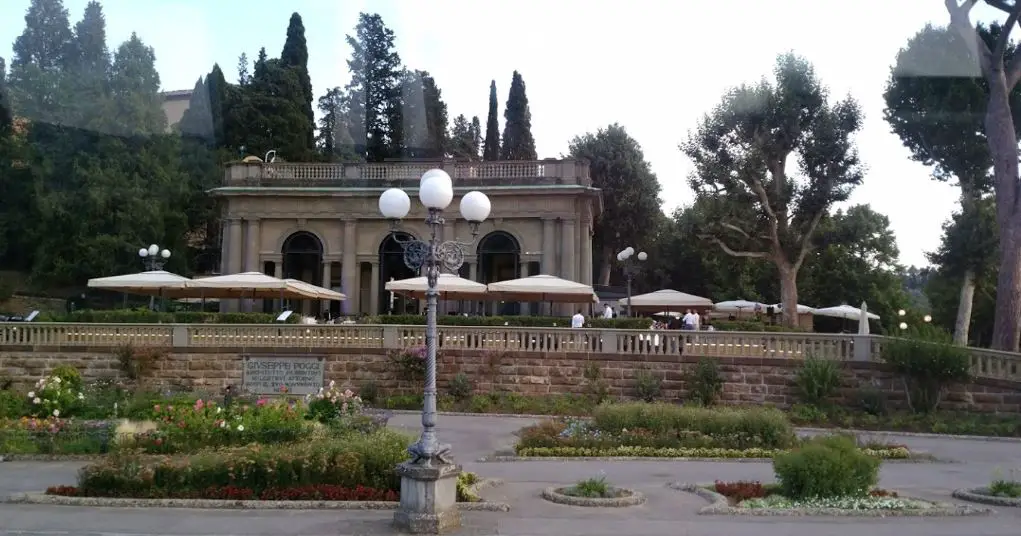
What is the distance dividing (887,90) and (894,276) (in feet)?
88.7

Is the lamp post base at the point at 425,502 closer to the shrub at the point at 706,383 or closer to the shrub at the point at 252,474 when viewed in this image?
the shrub at the point at 252,474

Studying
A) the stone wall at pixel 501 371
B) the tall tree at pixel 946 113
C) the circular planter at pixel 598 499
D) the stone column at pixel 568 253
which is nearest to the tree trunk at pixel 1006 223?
the stone wall at pixel 501 371

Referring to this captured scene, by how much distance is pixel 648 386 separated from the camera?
2427 cm

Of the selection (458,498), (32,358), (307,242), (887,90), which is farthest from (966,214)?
(32,358)

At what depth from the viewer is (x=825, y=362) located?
898 inches

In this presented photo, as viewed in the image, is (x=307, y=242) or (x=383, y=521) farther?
(x=307, y=242)

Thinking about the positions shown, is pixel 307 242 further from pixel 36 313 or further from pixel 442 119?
pixel 442 119

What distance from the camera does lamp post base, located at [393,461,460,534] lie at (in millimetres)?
10383

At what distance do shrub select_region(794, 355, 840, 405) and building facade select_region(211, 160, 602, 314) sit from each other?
50.1 feet

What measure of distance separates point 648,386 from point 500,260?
52.5 ft

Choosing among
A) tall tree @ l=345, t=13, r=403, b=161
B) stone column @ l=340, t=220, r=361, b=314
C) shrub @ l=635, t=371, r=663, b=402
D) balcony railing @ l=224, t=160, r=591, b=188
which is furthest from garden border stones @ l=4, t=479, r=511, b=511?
tall tree @ l=345, t=13, r=403, b=161

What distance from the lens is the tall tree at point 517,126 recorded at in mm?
57938

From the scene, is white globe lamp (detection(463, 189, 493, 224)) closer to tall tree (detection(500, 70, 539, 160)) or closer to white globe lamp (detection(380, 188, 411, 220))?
white globe lamp (detection(380, 188, 411, 220))

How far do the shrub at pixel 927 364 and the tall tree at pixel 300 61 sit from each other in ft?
142
